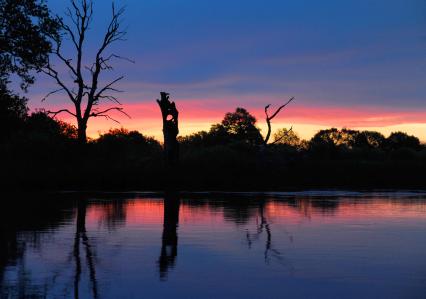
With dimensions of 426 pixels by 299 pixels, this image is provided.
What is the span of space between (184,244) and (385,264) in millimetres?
4512

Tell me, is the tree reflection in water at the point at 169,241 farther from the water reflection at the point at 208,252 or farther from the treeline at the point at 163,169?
the treeline at the point at 163,169

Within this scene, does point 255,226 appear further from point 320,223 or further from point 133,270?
point 133,270

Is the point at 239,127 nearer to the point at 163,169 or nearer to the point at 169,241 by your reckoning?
the point at 163,169

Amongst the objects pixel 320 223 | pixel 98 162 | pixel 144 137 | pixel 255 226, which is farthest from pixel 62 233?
pixel 144 137

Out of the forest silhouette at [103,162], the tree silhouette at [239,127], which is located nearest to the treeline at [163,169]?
the forest silhouette at [103,162]

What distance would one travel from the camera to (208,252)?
1329 cm

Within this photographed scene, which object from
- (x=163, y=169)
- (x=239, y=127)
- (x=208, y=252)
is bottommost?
(x=208, y=252)

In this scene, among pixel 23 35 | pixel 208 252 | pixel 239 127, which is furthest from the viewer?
pixel 239 127

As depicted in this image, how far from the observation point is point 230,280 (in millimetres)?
10141

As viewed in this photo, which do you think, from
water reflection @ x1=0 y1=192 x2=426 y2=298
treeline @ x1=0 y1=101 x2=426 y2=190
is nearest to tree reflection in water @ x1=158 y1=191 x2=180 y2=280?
water reflection @ x1=0 y1=192 x2=426 y2=298

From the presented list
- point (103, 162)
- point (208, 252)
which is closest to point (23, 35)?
point (103, 162)

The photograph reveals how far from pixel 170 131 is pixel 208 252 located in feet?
115

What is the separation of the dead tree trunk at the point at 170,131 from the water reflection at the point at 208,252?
71.6 ft

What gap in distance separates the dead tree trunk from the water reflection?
2183 centimetres
